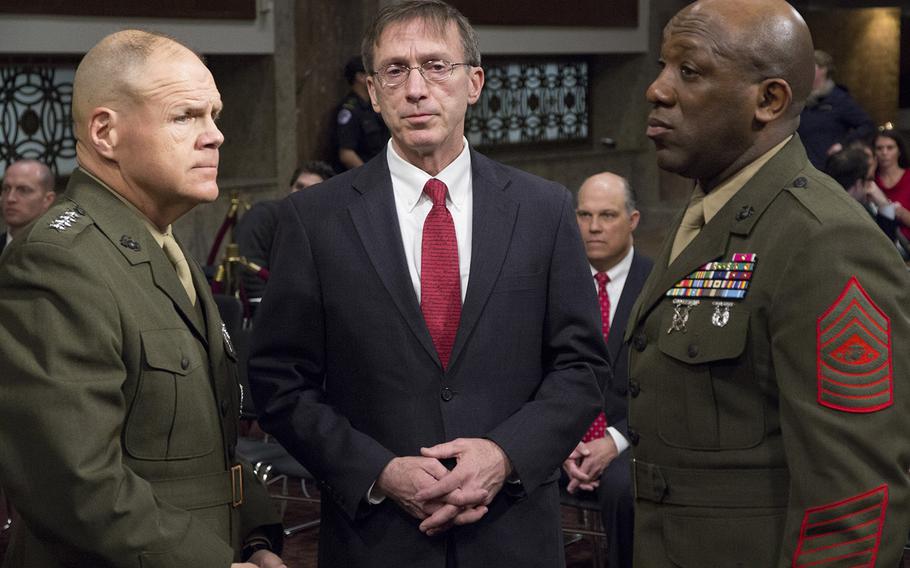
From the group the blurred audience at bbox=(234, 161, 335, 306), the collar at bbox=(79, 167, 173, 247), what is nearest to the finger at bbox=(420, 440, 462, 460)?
the collar at bbox=(79, 167, 173, 247)

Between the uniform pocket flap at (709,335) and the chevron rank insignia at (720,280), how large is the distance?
0.07 ft

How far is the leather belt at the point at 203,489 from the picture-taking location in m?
2.10

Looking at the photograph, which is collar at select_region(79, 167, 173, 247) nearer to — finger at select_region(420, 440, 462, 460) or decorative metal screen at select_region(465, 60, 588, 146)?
finger at select_region(420, 440, 462, 460)

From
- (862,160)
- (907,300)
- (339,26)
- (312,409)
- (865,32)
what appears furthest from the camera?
(865,32)

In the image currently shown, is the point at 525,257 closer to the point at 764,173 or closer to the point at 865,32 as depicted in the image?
the point at 764,173

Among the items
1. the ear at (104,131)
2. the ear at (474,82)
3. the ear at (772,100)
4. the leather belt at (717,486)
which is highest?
the ear at (474,82)

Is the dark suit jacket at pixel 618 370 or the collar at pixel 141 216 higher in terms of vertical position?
the collar at pixel 141 216

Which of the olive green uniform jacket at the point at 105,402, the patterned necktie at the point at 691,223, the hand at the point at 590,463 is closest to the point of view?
the olive green uniform jacket at the point at 105,402

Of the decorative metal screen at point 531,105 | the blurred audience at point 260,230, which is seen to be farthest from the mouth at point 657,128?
the decorative metal screen at point 531,105

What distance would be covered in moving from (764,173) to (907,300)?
31 centimetres

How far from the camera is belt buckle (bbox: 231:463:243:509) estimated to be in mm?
2252

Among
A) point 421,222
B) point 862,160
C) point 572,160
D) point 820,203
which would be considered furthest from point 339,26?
point 820,203

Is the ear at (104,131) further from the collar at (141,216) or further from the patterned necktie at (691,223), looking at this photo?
the patterned necktie at (691,223)

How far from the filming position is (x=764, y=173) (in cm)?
215
